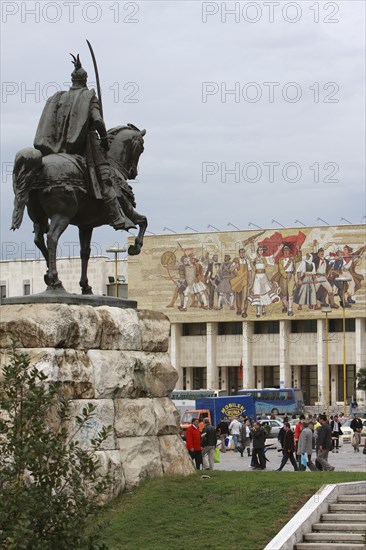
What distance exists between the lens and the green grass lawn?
14539 mm

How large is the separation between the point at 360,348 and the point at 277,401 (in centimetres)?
1622

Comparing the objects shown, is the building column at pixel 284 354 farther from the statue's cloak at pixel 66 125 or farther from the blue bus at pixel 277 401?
the statue's cloak at pixel 66 125

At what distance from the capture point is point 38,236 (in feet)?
53.0

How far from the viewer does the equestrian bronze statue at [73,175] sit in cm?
1549

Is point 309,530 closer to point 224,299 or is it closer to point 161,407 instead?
point 161,407

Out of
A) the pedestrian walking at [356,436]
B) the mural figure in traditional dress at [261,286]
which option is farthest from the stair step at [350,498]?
the mural figure in traditional dress at [261,286]

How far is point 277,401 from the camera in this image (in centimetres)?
7412

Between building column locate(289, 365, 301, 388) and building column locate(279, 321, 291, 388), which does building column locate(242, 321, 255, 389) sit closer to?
building column locate(279, 321, 291, 388)

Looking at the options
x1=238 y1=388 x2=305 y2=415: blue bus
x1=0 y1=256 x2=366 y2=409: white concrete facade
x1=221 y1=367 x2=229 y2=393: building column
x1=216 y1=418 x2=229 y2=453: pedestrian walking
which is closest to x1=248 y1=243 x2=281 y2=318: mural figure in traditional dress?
x1=0 y1=256 x2=366 y2=409: white concrete facade

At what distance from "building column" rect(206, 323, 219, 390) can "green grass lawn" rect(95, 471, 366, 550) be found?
248ft

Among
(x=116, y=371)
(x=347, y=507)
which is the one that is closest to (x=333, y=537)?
(x=347, y=507)

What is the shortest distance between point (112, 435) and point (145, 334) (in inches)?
65.5

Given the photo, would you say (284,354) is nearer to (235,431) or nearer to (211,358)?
(211,358)

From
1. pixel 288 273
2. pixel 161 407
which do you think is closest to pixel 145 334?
pixel 161 407
